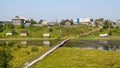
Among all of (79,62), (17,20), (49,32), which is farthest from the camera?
(17,20)

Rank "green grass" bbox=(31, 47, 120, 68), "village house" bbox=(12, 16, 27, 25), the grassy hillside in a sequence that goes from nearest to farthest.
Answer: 1. "green grass" bbox=(31, 47, 120, 68)
2. the grassy hillside
3. "village house" bbox=(12, 16, 27, 25)

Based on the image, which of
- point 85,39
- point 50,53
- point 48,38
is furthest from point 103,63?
point 48,38

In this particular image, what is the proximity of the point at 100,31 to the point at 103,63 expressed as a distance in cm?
7575

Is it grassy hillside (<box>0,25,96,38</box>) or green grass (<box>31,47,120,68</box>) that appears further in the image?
grassy hillside (<box>0,25,96,38</box>)

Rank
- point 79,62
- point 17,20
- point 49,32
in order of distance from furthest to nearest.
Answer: point 17,20 → point 49,32 → point 79,62

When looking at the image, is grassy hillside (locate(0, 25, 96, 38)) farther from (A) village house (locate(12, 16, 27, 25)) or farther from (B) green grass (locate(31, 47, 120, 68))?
(B) green grass (locate(31, 47, 120, 68))

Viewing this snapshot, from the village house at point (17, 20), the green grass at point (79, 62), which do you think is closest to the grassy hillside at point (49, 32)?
the village house at point (17, 20)

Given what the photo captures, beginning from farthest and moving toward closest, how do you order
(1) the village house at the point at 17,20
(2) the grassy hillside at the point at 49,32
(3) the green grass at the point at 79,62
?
(1) the village house at the point at 17,20 → (2) the grassy hillside at the point at 49,32 → (3) the green grass at the point at 79,62

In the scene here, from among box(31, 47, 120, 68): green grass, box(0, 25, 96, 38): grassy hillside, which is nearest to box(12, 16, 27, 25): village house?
box(0, 25, 96, 38): grassy hillside

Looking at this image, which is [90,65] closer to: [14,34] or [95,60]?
[95,60]

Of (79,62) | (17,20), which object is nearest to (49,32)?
(17,20)

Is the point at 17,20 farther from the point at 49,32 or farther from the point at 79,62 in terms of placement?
the point at 79,62

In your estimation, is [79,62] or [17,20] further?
[17,20]

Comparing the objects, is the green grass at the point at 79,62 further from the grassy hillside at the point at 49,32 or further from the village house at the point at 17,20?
the village house at the point at 17,20
